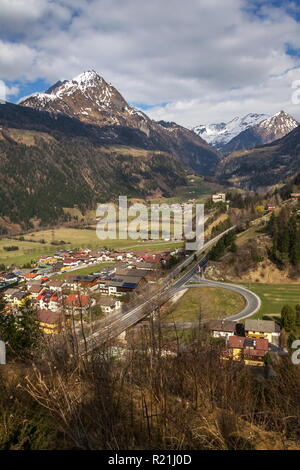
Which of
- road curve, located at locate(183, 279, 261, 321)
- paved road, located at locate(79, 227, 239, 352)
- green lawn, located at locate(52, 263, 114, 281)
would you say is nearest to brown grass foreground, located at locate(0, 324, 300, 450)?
paved road, located at locate(79, 227, 239, 352)

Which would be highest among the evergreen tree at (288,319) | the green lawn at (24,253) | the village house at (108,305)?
the evergreen tree at (288,319)

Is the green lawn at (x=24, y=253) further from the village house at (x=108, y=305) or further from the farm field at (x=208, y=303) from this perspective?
the farm field at (x=208, y=303)

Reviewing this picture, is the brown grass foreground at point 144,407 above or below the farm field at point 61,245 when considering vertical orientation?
above

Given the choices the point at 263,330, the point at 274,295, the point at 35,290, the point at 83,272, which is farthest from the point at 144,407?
the point at 83,272

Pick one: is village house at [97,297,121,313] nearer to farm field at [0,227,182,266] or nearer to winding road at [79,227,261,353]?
winding road at [79,227,261,353]

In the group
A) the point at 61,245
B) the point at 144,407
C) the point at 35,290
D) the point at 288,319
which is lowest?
the point at 35,290

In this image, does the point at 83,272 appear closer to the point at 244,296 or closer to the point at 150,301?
the point at 244,296

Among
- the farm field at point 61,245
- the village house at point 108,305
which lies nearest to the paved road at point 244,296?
the village house at point 108,305
